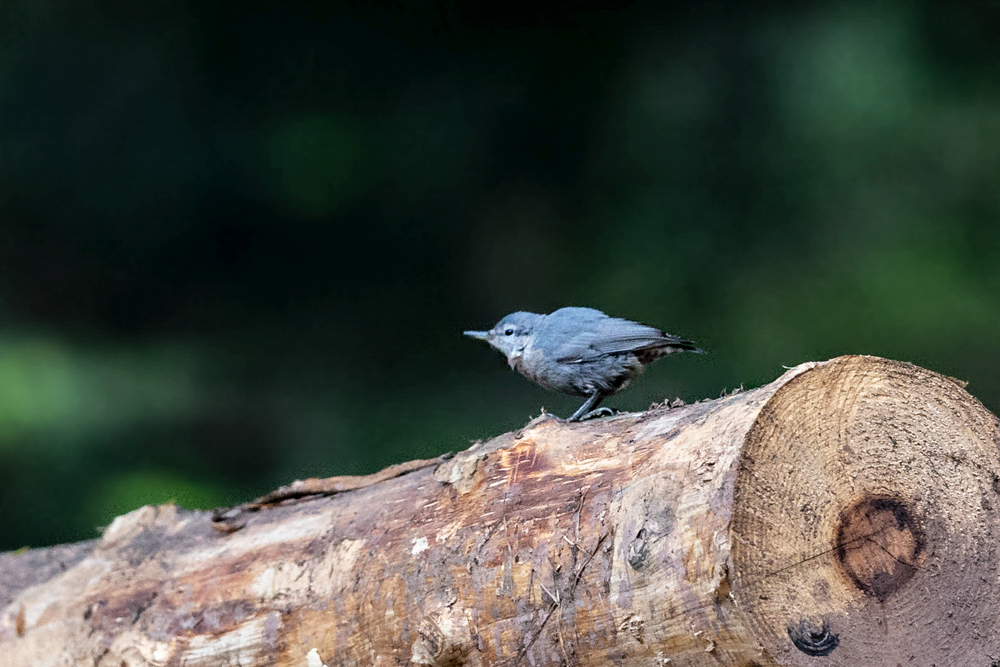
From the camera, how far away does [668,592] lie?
5.01 feet

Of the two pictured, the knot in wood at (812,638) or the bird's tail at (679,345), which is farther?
the bird's tail at (679,345)

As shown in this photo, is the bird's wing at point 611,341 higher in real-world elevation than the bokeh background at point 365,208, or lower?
lower

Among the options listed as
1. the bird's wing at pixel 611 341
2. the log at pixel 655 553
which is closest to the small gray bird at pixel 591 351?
the bird's wing at pixel 611 341

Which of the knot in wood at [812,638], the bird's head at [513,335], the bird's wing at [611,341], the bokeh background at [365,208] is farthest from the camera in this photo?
the bokeh background at [365,208]

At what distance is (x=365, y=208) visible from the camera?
4965 millimetres

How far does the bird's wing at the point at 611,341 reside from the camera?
2.78 m

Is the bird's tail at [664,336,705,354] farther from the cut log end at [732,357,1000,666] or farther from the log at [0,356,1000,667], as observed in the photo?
the cut log end at [732,357,1000,666]

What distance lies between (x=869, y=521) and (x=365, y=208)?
3.84 m

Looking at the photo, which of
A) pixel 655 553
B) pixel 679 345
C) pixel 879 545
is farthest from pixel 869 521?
pixel 679 345

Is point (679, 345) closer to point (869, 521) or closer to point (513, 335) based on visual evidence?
point (513, 335)

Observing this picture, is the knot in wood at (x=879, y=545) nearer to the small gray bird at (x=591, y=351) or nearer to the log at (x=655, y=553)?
the log at (x=655, y=553)

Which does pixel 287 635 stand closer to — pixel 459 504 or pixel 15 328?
pixel 459 504

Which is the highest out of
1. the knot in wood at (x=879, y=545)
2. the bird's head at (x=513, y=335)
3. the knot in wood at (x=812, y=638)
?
the bird's head at (x=513, y=335)

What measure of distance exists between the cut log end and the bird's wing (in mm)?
1232
